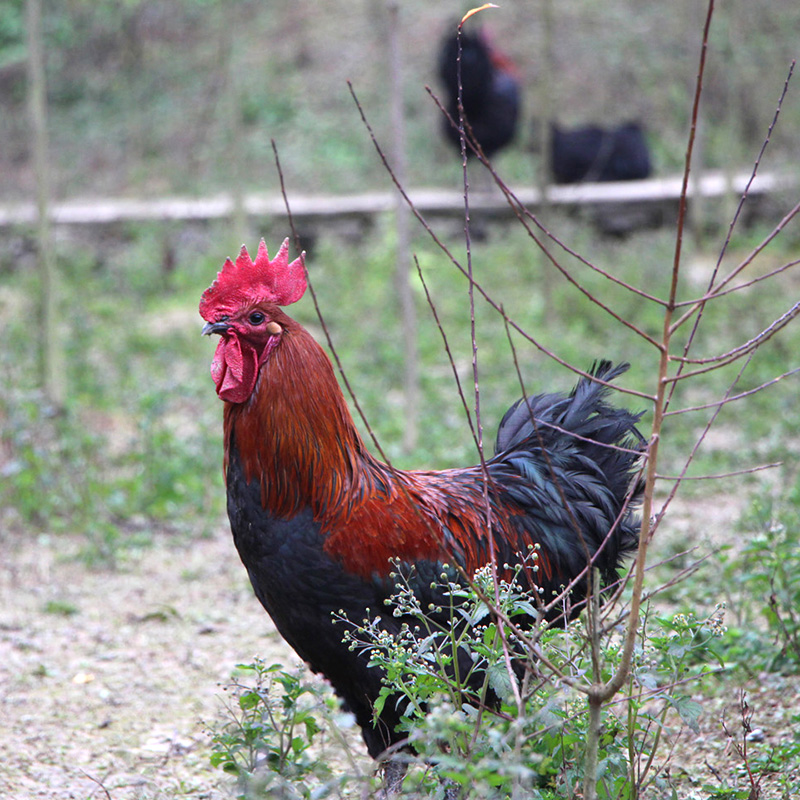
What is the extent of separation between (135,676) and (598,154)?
12.7 m

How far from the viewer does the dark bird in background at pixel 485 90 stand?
14789mm

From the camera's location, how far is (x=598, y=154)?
15383 mm

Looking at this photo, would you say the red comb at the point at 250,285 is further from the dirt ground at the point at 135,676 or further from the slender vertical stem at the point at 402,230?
the slender vertical stem at the point at 402,230

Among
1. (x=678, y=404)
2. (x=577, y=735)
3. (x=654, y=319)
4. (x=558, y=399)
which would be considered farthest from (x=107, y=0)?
(x=577, y=735)

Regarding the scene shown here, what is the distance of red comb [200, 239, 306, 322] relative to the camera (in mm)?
3254

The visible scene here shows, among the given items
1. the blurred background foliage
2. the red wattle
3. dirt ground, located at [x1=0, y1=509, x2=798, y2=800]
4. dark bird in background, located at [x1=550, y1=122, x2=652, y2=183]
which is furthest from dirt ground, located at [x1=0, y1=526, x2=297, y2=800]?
the blurred background foliage

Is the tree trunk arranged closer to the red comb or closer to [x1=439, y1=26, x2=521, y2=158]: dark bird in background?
the red comb

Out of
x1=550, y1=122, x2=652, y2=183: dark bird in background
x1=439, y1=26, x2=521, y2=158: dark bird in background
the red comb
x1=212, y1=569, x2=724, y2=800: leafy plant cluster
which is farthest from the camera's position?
x1=550, y1=122, x2=652, y2=183: dark bird in background

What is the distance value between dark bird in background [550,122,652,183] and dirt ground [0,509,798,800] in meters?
10.1

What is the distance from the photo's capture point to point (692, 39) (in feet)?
40.9

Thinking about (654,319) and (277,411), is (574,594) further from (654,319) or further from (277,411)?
(654,319)

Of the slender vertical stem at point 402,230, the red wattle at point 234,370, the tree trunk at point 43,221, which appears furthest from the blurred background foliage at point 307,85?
the red wattle at point 234,370

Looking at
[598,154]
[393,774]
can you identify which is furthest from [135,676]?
[598,154]

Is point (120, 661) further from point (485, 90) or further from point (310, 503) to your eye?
point (485, 90)
